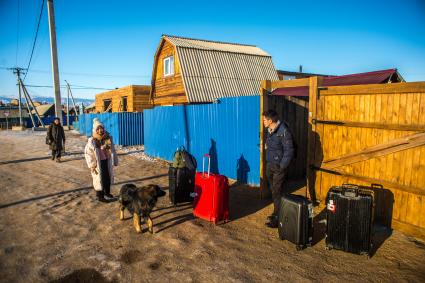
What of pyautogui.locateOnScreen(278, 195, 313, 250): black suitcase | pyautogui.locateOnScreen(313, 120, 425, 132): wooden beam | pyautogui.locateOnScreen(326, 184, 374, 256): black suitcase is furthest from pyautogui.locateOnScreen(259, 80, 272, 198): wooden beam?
pyautogui.locateOnScreen(326, 184, 374, 256): black suitcase

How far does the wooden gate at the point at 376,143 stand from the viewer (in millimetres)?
4324

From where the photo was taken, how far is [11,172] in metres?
9.91

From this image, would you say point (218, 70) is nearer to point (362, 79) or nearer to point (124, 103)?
point (362, 79)

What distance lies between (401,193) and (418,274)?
1.47 m

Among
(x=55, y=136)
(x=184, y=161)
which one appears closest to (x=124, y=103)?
(x=55, y=136)

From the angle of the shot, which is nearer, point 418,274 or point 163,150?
point 418,274

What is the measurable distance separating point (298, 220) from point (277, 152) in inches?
49.0

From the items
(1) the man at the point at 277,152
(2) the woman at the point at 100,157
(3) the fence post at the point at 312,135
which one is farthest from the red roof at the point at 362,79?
(2) the woman at the point at 100,157

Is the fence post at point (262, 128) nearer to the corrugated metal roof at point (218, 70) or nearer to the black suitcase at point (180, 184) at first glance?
the black suitcase at point (180, 184)

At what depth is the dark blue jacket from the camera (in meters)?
4.70

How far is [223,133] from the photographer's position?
8.13 meters

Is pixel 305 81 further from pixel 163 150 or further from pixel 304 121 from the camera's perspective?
pixel 163 150

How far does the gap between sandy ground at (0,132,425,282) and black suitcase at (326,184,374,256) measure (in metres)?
0.16

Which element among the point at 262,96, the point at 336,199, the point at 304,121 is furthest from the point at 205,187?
the point at 304,121
